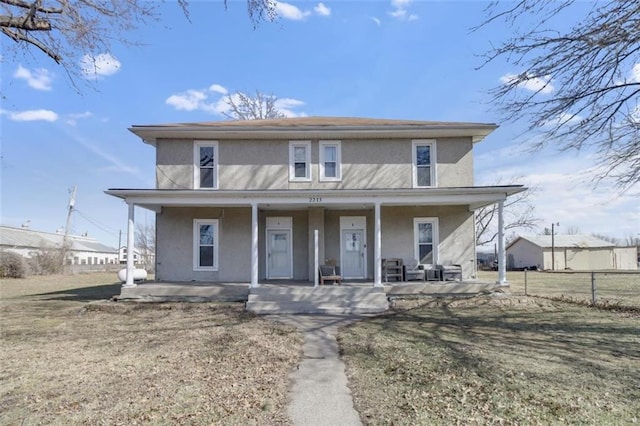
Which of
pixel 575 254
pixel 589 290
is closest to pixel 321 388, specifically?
pixel 589 290

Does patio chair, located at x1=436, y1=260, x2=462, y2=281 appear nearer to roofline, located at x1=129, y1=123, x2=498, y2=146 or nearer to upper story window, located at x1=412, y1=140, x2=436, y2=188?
upper story window, located at x1=412, y1=140, x2=436, y2=188

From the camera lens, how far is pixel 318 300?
12.0 m

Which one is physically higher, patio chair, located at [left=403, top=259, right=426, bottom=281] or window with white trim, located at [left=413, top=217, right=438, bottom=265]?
window with white trim, located at [left=413, top=217, right=438, bottom=265]

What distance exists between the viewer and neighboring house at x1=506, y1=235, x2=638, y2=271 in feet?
141

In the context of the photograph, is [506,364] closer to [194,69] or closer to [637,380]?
[637,380]

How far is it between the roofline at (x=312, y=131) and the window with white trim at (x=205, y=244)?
315 centimetres

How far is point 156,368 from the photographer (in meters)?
6.13

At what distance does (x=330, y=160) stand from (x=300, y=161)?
110 cm

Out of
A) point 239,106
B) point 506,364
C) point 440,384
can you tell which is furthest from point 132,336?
point 239,106

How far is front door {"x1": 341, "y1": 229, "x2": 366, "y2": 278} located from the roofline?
11.8ft

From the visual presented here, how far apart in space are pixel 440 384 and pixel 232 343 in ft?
13.0

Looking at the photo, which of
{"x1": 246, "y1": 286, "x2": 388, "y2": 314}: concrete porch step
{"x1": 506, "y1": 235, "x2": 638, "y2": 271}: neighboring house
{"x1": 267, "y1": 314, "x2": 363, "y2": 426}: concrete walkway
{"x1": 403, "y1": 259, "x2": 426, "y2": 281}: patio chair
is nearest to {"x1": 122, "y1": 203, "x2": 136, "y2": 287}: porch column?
{"x1": 246, "y1": 286, "x2": 388, "y2": 314}: concrete porch step

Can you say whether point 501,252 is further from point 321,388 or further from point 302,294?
point 321,388

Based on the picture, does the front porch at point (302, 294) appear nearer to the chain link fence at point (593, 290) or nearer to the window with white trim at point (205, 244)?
the window with white trim at point (205, 244)
